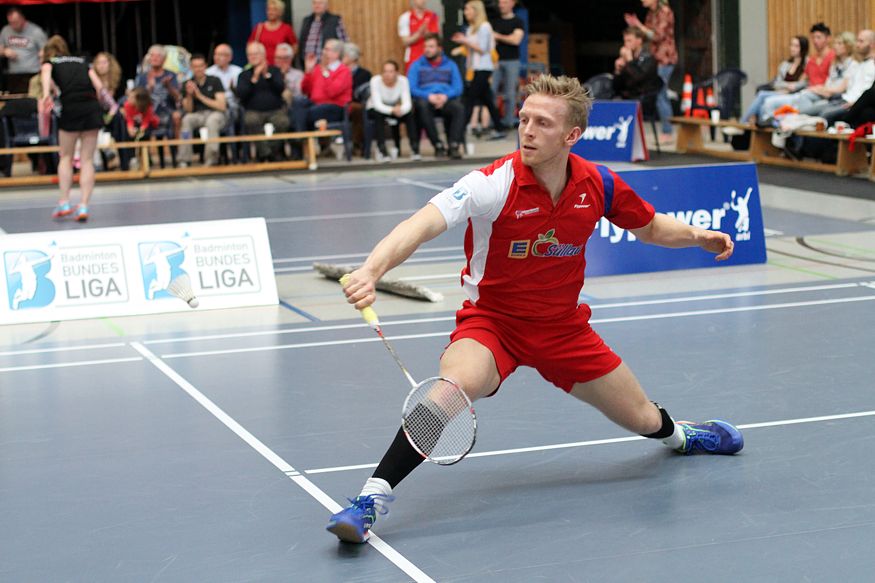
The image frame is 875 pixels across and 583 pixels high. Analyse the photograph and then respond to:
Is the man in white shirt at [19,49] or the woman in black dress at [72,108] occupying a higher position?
the man in white shirt at [19,49]

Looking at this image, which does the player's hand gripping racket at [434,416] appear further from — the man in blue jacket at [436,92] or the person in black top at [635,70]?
the person in black top at [635,70]

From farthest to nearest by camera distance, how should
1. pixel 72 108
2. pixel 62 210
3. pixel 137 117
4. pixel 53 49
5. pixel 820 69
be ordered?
pixel 137 117
pixel 820 69
pixel 62 210
pixel 53 49
pixel 72 108

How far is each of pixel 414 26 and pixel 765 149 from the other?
21.1 feet

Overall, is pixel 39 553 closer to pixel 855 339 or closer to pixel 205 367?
pixel 205 367

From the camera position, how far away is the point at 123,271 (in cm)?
966

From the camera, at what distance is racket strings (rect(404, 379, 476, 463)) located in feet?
15.9

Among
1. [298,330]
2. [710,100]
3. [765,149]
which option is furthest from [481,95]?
[298,330]

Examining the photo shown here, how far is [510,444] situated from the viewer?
6.20m

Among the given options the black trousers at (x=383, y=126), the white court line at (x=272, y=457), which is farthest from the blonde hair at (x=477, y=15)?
the white court line at (x=272, y=457)

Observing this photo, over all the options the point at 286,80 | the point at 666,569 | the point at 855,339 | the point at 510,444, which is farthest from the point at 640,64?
the point at 666,569

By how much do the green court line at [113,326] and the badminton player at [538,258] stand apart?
4.29 metres

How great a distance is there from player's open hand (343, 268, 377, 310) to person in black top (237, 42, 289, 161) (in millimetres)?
15214

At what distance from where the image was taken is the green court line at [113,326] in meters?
9.13

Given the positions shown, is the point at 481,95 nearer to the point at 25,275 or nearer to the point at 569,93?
the point at 25,275
